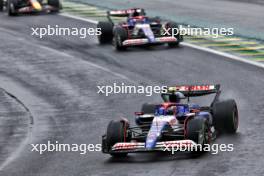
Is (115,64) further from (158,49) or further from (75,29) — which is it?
(75,29)

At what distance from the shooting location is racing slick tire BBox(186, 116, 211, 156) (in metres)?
17.2

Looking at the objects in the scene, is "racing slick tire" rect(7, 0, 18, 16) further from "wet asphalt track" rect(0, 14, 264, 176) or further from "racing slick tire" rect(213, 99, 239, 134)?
"racing slick tire" rect(213, 99, 239, 134)

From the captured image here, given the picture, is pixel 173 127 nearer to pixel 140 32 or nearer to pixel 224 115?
pixel 224 115

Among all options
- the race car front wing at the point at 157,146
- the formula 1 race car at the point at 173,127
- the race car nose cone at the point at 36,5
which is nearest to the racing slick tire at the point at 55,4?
the race car nose cone at the point at 36,5

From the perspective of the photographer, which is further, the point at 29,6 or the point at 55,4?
the point at 55,4

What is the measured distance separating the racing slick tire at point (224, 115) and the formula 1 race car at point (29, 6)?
75.3 ft

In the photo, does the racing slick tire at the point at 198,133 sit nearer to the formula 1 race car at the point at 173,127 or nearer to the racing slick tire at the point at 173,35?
the formula 1 race car at the point at 173,127

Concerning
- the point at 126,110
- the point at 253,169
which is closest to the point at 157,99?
the point at 126,110

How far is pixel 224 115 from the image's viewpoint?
18.5 m

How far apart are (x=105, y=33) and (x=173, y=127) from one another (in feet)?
50.1

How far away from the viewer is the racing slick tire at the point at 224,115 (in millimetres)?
18516

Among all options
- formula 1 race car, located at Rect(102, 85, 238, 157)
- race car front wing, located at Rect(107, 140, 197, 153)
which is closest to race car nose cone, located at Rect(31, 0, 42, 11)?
formula 1 race car, located at Rect(102, 85, 238, 157)

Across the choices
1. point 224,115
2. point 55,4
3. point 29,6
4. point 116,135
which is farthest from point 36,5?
point 116,135

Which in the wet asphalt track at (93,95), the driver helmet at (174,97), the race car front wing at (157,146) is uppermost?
the driver helmet at (174,97)
